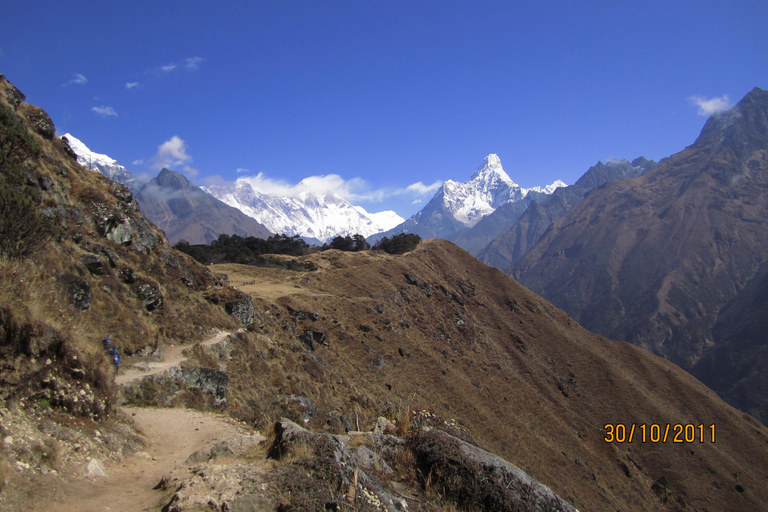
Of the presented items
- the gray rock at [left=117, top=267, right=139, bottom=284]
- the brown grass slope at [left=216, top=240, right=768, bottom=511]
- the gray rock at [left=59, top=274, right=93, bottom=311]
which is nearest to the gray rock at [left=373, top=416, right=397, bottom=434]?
the brown grass slope at [left=216, top=240, right=768, bottom=511]

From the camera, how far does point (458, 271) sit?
92.1 meters

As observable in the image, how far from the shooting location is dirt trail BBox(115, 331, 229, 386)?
50.4 feet

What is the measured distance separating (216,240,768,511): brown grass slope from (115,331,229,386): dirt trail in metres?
1.78

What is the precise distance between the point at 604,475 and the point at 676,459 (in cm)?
1751

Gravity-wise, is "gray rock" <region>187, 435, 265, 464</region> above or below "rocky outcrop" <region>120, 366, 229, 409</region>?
above

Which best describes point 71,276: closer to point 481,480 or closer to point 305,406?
point 305,406

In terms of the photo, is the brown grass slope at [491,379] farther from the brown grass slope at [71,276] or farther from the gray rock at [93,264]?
the gray rock at [93,264]

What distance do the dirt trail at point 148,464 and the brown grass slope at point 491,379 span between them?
4.67m

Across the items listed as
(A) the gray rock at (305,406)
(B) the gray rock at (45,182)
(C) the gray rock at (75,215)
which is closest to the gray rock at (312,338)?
(A) the gray rock at (305,406)

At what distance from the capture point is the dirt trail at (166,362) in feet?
50.4

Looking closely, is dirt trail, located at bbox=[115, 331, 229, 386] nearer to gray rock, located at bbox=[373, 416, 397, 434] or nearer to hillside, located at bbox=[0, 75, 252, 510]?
hillside, located at bbox=[0, 75, 252, 510]

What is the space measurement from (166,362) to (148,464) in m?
11.2

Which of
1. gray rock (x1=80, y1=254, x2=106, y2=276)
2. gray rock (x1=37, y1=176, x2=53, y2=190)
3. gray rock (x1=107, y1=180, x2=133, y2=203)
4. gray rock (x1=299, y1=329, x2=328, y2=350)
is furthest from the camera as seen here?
gray rock (x1=299, y1=329, x2=328, y2=350)
